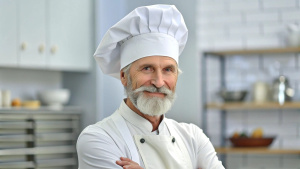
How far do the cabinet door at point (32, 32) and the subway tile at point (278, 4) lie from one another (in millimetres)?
2158

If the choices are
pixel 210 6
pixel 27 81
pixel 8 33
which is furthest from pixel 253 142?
pixel 8 33

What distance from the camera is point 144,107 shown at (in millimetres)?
2285

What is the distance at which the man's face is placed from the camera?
7.45 ft

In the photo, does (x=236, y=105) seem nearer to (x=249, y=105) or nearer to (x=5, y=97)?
(x=249, y=105)

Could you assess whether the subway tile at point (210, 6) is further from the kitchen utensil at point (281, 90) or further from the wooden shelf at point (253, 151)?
the wooden shelf at point (253, 151)

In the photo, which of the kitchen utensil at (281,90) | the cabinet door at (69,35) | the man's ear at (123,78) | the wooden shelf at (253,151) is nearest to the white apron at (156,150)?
the man's ear at (123,78)

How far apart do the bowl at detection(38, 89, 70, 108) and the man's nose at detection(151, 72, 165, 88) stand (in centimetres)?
282

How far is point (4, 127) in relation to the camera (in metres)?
4.50

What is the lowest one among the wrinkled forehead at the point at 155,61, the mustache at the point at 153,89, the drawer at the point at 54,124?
the drawer at the point at 54,124

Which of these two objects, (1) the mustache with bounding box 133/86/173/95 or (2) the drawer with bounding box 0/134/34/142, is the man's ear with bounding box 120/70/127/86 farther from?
(2) the drawer with bounding box 0/134/34/142

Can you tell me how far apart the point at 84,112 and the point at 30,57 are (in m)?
0.79

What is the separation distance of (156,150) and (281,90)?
3298 millimetres

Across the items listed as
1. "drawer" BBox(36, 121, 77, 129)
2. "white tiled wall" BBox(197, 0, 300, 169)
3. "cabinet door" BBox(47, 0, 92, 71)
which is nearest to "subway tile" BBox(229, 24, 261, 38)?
"white tiled wall" BBox(197, 0, 300, 169)

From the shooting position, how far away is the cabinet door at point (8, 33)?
445cm
